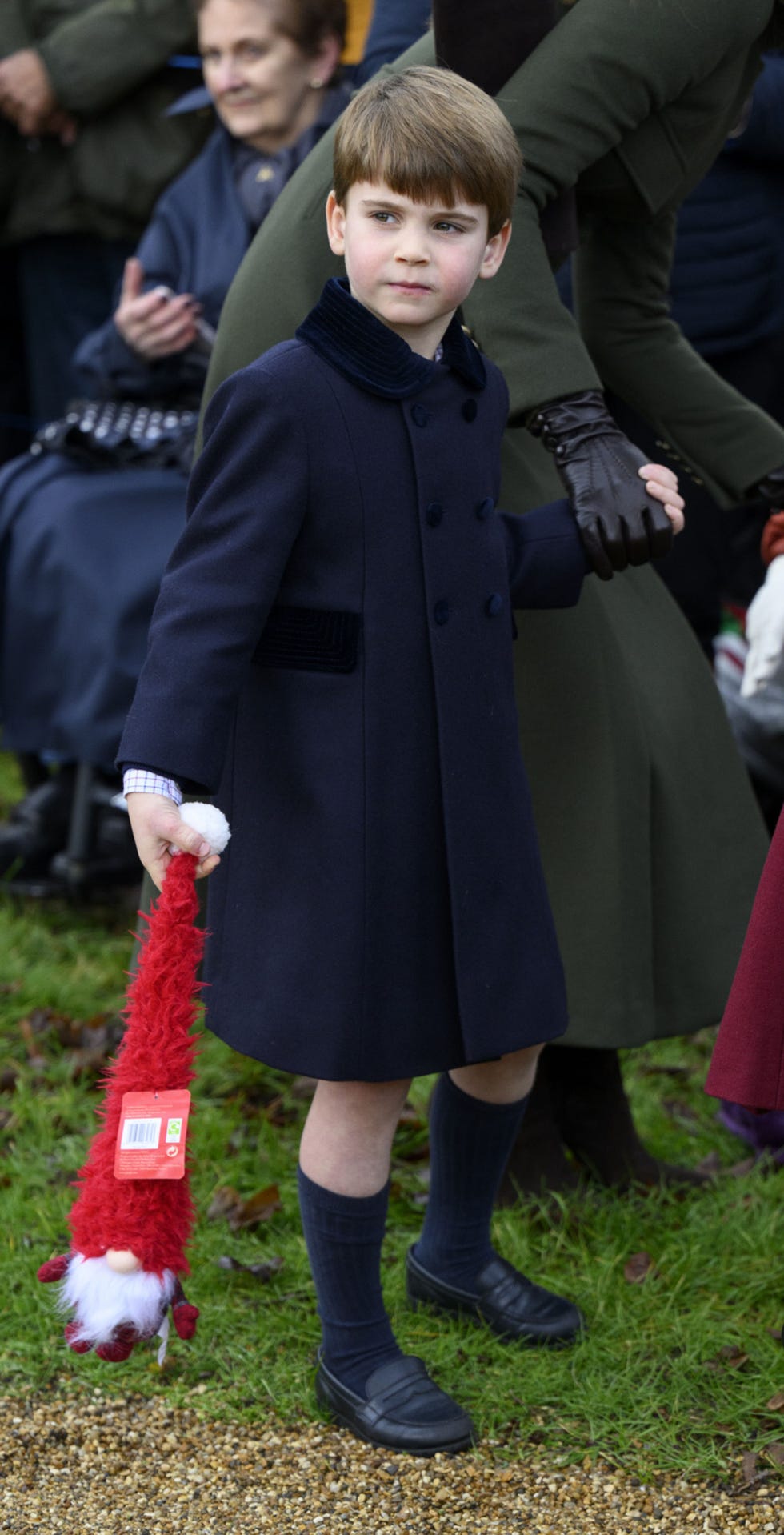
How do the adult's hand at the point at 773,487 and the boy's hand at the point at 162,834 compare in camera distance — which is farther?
the adult's hand at the point at 773,487

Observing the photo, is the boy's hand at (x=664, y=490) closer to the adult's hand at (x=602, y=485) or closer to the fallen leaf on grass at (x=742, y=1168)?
the adult's hand at (x=602, y=485)

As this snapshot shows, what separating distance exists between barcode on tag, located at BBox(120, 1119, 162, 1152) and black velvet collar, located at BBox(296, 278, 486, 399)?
0.83 m

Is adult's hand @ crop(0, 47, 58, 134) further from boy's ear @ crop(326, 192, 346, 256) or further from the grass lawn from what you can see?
boy's ear @ crop(326, 192, 346, 256)

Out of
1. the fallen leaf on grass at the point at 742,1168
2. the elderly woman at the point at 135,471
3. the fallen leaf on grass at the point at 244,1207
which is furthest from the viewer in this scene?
the elderly woman at the point at 135,471

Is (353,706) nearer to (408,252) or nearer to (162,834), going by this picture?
(162,834)

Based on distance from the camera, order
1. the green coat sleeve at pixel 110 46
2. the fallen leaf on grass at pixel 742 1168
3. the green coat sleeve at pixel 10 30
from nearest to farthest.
→ the fallen leaf on grass at pixel 742 1168 < the green coat sleeve at pixel 110 46 < the green coat sleeve at pixel 10 30

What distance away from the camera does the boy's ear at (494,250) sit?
82.9 inches

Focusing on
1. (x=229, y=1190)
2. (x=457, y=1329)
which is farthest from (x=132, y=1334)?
(x=229, y=1190)

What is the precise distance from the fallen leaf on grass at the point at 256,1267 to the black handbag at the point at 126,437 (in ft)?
6.63

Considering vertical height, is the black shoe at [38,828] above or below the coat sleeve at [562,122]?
below

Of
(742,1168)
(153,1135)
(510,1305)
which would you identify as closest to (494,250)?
(153,1135)

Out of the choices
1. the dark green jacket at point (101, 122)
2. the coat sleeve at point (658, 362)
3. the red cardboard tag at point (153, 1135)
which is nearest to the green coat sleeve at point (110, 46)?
the dark green jacket at point (101, 122)

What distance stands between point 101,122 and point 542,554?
3433mm

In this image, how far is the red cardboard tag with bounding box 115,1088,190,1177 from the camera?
1.93m
